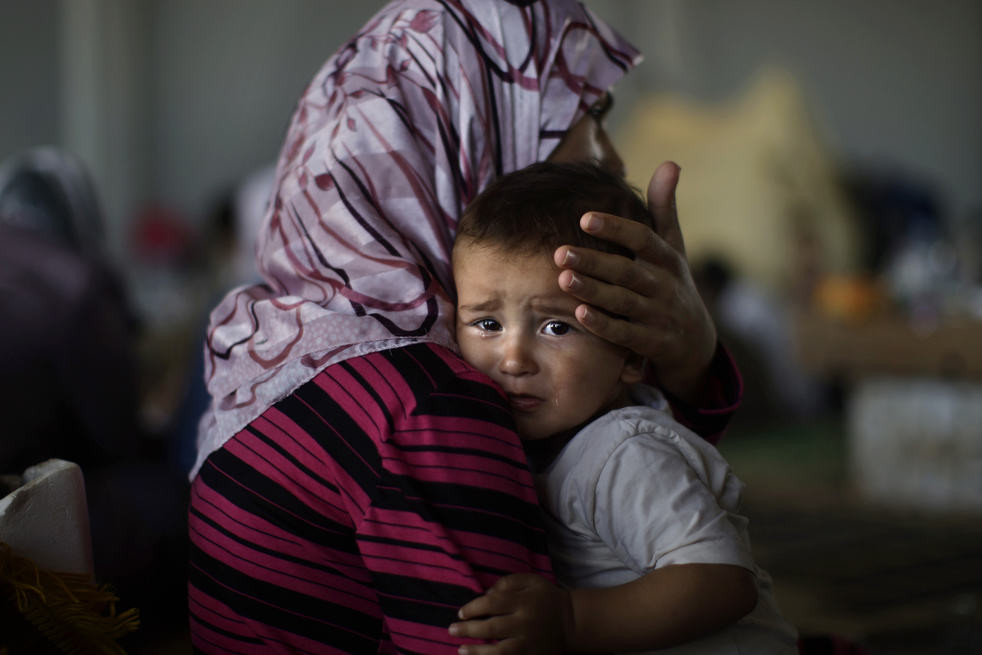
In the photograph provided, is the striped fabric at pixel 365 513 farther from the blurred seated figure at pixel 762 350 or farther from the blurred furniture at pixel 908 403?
the blurred seated figure at pixel 762 350

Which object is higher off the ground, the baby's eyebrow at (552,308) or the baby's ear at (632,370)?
the baby's eyebrow at (552,308)

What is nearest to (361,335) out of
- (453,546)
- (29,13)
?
(453,546)

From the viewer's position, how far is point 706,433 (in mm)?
1043

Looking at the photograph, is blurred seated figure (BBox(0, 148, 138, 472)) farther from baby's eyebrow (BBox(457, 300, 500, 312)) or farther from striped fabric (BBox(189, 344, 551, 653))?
baby's eyebrow (BBox(457, 300, 500, 312))

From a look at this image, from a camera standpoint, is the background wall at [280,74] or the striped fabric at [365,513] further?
the background wall at [280,74]

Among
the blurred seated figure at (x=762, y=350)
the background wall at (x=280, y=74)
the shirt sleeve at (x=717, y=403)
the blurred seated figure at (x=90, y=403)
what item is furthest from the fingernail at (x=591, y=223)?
the background wall at (x=280, y=74)

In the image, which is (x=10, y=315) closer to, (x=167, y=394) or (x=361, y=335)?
(x=361, y=335)

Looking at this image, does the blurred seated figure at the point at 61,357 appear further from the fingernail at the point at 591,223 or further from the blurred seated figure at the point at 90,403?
the fingernail at the point at 591,223

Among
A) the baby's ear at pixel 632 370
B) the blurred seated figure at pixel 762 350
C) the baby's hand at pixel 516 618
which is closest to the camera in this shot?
the baby's hand at pixel 516 618

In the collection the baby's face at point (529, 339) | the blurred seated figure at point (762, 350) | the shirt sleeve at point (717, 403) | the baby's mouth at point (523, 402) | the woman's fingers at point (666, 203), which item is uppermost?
the woman's fingers at point (666, 203)

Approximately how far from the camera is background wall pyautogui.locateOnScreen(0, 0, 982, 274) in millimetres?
4559

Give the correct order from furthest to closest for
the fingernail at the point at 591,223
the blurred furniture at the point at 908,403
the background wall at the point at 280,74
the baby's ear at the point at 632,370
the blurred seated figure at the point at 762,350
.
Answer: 1. the background wall at the point at 280,74
2. the blurred seated figure at the point at 762,350
3. the blurred furniture at the point at 908,403
4. the baby's ear at the point at 632,370
5. the fingernail at the point at 591,223

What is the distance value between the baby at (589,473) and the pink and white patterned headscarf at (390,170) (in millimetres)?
66

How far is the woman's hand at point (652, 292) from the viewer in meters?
0.83
